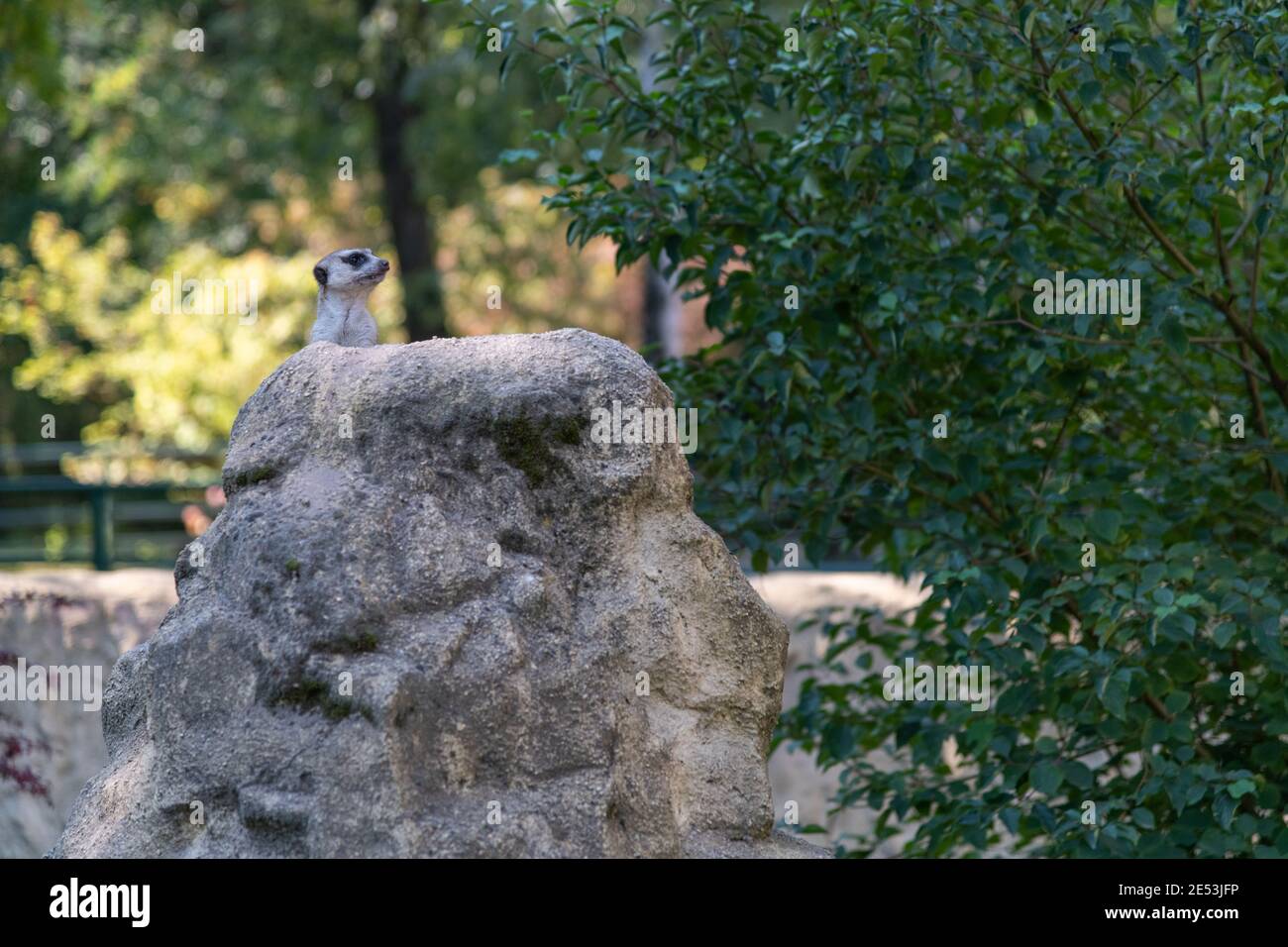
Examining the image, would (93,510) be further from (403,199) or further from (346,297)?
(346,297)

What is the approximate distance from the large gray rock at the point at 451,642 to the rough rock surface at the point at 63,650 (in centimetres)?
498

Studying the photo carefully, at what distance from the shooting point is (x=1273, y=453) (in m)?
5.00

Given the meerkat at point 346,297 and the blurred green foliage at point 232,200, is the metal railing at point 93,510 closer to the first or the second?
the blurred green foliage at point 232,200

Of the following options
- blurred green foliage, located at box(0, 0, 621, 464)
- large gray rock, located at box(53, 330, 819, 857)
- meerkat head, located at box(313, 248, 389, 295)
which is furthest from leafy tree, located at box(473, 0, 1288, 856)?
blurred green foliage, located at box(0, 0, 621, 464)

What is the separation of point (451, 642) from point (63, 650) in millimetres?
5949

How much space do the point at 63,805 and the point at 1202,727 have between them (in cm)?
618

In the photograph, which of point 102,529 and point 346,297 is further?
point 102,529

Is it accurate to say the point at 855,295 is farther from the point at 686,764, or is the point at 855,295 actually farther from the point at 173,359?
the point at 173,359

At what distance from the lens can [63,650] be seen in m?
8.79

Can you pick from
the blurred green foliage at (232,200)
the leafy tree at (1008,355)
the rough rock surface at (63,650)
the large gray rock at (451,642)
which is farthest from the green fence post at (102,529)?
the large gray rock at (451,642)

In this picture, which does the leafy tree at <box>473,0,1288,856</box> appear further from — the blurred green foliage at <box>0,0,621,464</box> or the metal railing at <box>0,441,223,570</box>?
the blurred green foliage at <box>0,0,621,464</box>

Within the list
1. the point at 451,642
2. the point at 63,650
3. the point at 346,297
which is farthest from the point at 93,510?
the point at 451,642

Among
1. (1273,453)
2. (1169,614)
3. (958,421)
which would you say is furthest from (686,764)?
(1273,453)

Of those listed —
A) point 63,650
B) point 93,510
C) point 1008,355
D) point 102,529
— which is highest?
point 1008,355
